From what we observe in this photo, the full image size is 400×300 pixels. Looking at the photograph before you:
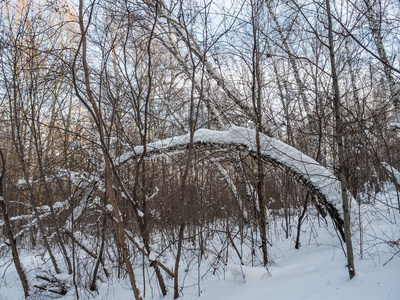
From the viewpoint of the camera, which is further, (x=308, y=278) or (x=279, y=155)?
(x=279, y=155)

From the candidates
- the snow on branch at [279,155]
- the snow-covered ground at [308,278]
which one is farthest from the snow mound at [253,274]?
the snow on branch at [279,155]

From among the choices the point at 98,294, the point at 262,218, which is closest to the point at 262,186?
the point at 262,218

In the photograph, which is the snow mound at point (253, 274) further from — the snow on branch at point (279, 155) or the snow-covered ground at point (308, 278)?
the snow on branch at point (279, 155)

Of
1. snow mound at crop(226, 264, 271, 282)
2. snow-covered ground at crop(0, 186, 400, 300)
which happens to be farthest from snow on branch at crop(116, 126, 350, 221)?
snow mound at crop(226, 264, 271, 282)

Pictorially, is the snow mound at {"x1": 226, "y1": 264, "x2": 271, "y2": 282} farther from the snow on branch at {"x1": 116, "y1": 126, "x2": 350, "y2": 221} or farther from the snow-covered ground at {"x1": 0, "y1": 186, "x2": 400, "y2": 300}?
the snow on branch at {"x1": 116, "y1": 126, "x2": 350, "y2": 221}

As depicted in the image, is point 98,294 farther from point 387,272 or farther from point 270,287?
point 387,272

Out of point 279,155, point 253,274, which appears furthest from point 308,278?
point 279,155

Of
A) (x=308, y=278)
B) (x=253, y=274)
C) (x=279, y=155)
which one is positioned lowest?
(x=253, y=274)

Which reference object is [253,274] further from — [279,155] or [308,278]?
[279,155]

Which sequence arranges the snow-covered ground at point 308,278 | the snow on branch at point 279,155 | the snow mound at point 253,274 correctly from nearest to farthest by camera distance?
the snow-covered ground at point 308,278 → the snow mound at point 253,274 → the snow on branch at point 279,155

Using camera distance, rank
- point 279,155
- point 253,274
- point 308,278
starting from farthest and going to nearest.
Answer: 1. point 279,155
2. point 253,274
3. point 308,278

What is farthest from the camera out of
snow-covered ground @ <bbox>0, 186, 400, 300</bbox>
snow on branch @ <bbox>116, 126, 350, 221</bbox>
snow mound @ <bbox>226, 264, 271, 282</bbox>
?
snow on branch @ <bbox>116, 126, 350, 221</bbox>

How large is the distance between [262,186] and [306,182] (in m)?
0.61

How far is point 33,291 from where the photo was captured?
391 cm
